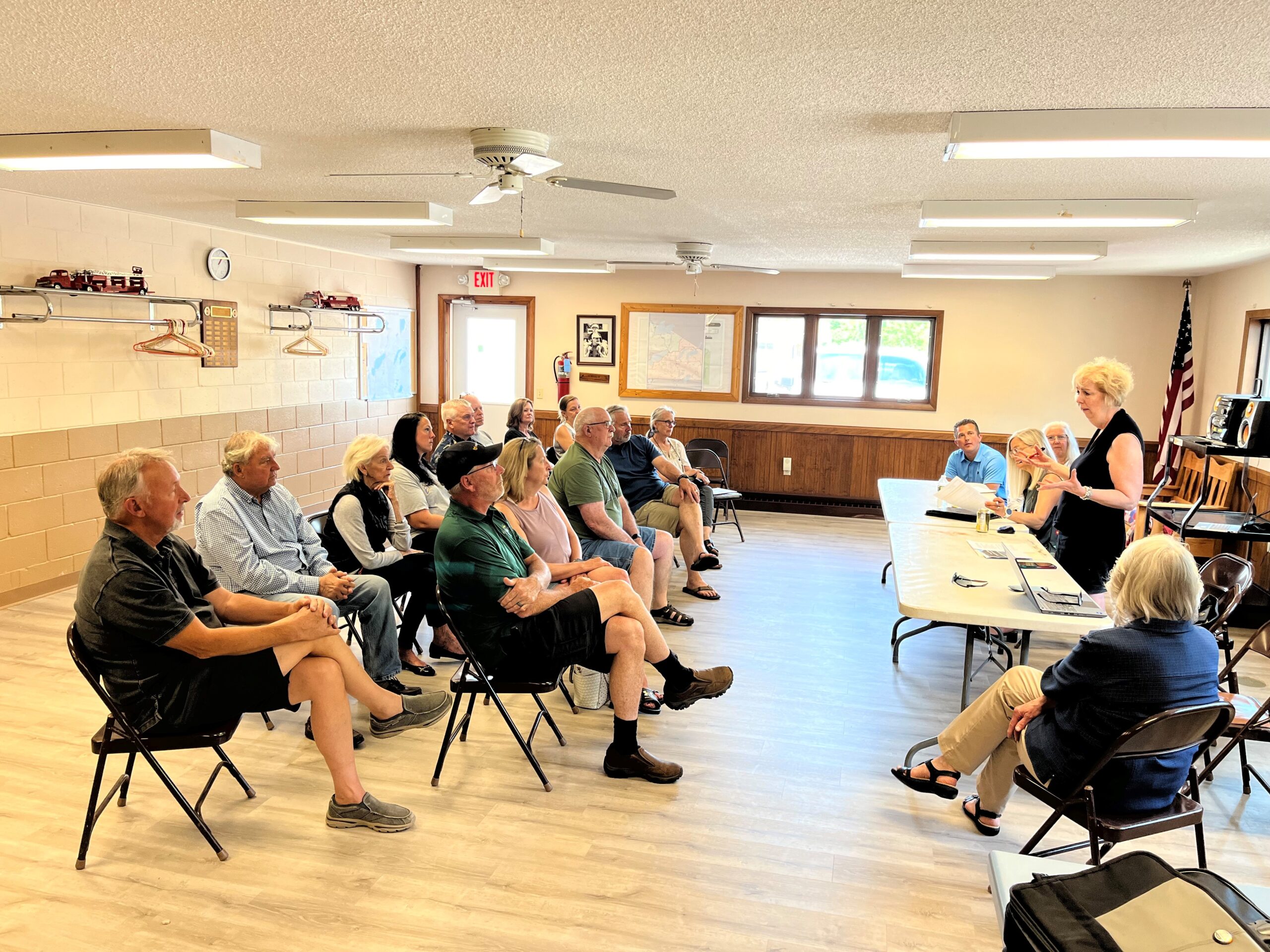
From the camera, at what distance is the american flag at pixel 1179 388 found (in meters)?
7.75

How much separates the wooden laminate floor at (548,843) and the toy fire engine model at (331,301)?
421 cm

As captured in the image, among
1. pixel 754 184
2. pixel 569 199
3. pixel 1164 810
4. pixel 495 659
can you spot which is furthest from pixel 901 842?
pixel 569 199

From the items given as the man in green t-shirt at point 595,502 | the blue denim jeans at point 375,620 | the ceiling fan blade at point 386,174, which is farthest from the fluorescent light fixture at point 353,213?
the blue denim jeans at point 375,620

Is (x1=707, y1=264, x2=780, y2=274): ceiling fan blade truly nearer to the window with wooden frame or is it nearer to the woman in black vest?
the window with wooden frame

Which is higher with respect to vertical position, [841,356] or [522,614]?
[841,356]

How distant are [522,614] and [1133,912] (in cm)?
217

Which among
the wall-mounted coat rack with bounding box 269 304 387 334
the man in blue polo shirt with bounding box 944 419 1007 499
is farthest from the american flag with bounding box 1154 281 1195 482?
the wall-mounted coat rack with bounding box 269 304 387 334

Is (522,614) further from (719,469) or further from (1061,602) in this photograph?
(719,469)

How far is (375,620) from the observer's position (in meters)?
3.80

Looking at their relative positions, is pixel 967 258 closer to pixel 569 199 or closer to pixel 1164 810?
pixel 569 199

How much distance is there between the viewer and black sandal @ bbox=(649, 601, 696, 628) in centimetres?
512

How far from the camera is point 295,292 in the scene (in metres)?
7.59

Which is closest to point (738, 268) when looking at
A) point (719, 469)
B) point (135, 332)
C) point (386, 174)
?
point (719, 469)

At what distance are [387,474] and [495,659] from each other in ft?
4.19
